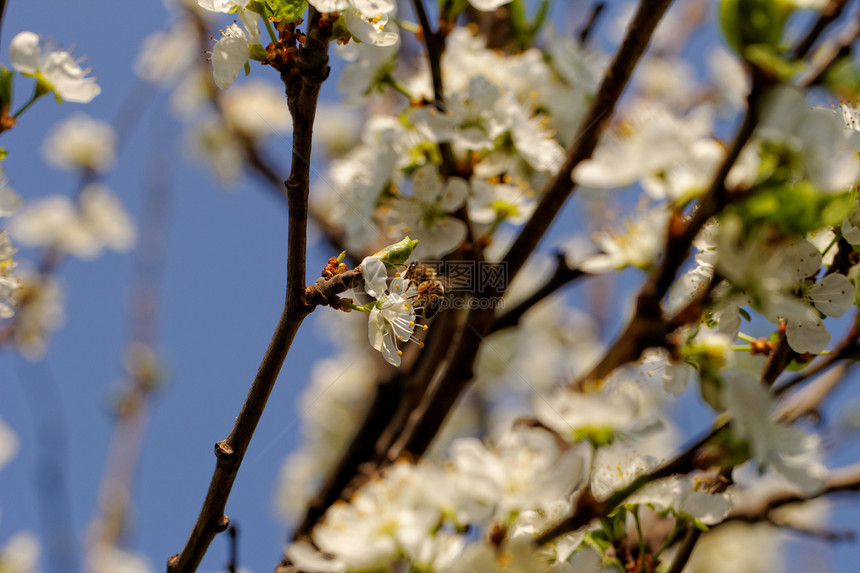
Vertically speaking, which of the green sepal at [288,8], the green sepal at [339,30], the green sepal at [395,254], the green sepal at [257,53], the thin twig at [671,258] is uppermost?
the green sepal at [288,8]

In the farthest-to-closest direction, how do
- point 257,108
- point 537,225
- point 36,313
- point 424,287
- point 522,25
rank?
point 257,108 < point 36,313 < point 522,25 < point 537,225 < point 424,287

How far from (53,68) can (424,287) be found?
742 millimetres

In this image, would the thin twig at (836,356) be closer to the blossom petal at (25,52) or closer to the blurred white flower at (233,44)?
the blurred white flower at (233,44)

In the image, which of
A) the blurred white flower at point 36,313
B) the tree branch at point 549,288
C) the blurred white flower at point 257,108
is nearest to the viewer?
the tree branch at point 549,288

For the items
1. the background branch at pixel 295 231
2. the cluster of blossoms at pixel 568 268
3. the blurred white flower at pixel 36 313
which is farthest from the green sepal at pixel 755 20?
the blurred white flower at pixel 36 313

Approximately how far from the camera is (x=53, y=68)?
1.18m

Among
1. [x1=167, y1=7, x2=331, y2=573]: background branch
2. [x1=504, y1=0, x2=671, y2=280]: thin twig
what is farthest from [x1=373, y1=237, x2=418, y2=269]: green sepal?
[x1=504, y1=0, x2=671, y2=280]: thin twig

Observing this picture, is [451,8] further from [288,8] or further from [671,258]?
[671,258]

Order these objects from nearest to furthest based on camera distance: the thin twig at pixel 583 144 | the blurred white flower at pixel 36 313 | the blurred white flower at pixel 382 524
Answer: the blurred white flower at pixel 382 524 < the thin twig at pixel 583 144 < the blurred white flower at pixel 36 313

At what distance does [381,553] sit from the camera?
797 mm

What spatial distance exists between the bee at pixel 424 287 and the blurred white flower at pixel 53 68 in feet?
2.10

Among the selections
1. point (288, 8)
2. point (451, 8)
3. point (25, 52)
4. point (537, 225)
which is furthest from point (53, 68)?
point (537, 225)

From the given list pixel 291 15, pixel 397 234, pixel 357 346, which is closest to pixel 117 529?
pixel 357 346

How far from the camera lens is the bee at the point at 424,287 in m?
1.06
